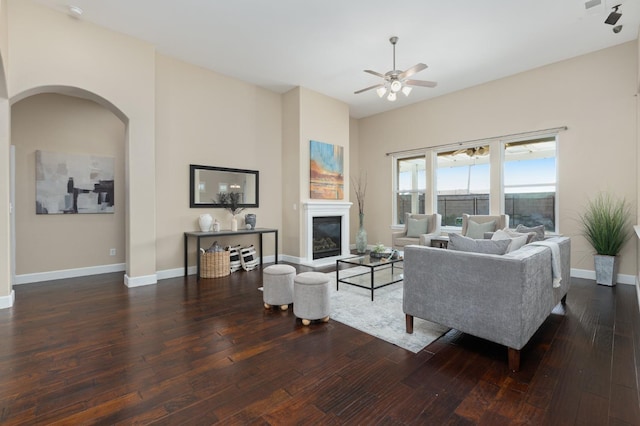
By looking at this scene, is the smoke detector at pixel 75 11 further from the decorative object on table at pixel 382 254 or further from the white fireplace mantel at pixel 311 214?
the decorative object on table at pixel 382 254

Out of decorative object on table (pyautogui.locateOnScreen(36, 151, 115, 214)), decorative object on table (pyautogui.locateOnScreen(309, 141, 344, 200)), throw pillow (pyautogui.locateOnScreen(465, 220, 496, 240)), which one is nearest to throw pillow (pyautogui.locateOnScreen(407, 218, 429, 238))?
throw pillow (pyautogui.locateOnScreen(465, 220, 496, 240))

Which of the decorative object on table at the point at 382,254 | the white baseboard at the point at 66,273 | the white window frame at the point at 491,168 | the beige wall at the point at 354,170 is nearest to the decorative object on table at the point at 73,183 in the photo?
the white baseboard at the point at 66,273

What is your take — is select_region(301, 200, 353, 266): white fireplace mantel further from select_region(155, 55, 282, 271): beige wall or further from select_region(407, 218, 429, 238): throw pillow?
select_region(407, 218, 429, 238): throw pillow

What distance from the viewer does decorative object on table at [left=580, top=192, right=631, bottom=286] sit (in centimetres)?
420

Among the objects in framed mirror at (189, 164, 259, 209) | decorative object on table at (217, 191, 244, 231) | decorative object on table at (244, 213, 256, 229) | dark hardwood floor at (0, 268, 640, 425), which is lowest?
dark hardwood floor at (0, 268, 640, 425)

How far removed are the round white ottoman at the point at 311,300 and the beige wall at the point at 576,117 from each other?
4.35 m

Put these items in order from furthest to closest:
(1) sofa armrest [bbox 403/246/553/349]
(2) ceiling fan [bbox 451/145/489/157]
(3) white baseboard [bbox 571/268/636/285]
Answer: (2) ceiling fan [bbox 451/145/489/157] → (3) white baseboard [bbox 571/268/636/285] → (1) sofa armrest [bbox 403/246/553/349]

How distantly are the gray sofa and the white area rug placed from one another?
152 millimetres

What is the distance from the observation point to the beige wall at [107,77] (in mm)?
3424

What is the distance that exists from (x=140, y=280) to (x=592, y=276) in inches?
262

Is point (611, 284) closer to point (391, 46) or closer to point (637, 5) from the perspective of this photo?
point (637, 5)

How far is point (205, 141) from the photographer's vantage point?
205 inches

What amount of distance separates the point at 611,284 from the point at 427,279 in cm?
360

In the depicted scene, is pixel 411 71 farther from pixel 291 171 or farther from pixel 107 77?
pixel 107 77
